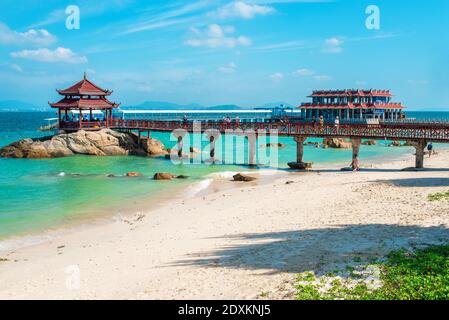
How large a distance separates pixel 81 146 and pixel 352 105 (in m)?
33.1

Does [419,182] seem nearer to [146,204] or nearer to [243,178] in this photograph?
[243,178]

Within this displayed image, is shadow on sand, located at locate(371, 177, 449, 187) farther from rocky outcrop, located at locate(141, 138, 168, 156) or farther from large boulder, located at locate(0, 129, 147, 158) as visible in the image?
large boulder, located at locate(0, 129, 147, 158)

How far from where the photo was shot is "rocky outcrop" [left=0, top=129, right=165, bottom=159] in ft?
154

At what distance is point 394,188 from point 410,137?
1107cm

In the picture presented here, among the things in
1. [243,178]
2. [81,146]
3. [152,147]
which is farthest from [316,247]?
[81,146]

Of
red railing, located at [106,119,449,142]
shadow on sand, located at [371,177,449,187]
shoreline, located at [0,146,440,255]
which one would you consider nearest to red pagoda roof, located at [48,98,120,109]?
red railing, located at [106,119,449,142]

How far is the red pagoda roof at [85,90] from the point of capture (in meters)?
50.8

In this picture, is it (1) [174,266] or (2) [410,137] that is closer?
(1) [174,266]

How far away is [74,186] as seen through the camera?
2977cm

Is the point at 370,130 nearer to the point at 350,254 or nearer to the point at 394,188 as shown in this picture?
the point at 394,188

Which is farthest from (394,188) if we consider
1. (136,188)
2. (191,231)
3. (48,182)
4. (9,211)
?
(48,182)

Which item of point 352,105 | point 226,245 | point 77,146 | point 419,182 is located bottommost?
point 226,245

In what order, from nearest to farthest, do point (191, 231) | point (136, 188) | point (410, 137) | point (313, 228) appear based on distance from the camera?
point (313, 228), point (191, 231), point (136, 188), point (410, 137)

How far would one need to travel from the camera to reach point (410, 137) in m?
30.8
